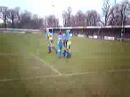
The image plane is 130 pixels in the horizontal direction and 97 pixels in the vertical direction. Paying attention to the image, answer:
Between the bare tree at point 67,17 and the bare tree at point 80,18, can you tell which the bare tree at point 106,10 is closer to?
the bare tree at point 80,18

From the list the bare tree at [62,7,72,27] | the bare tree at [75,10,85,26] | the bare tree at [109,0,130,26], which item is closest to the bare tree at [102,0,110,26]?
the bare tree at [109,0,130,26]

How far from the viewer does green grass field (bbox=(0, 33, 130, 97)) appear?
7.80ft

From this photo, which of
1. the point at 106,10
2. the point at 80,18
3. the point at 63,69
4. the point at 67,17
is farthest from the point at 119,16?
the point at 63,69

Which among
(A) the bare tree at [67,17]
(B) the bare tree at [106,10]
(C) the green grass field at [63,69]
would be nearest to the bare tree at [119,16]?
(B) the bare tree at [106,10]

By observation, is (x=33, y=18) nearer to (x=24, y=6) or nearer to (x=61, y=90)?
(x=24, y=6)

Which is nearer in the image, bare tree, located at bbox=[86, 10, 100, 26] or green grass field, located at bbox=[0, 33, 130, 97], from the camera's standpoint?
green grass field, located at bbox=[0, 33, 130, 97]

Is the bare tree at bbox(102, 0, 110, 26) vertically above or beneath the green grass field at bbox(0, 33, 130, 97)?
above

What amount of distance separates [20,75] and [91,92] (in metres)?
0.65

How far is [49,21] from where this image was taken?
2410mm

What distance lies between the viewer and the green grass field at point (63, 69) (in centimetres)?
238

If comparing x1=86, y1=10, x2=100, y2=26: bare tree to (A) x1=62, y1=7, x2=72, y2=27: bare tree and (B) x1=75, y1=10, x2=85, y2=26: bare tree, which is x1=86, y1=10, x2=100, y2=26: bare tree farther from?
(A) x1=62, y1=7, x2=72, y2=27: bare tree

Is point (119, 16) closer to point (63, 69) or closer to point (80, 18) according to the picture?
point (80, 18)

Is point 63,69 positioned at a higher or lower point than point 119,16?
lower

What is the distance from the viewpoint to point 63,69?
263 cm
